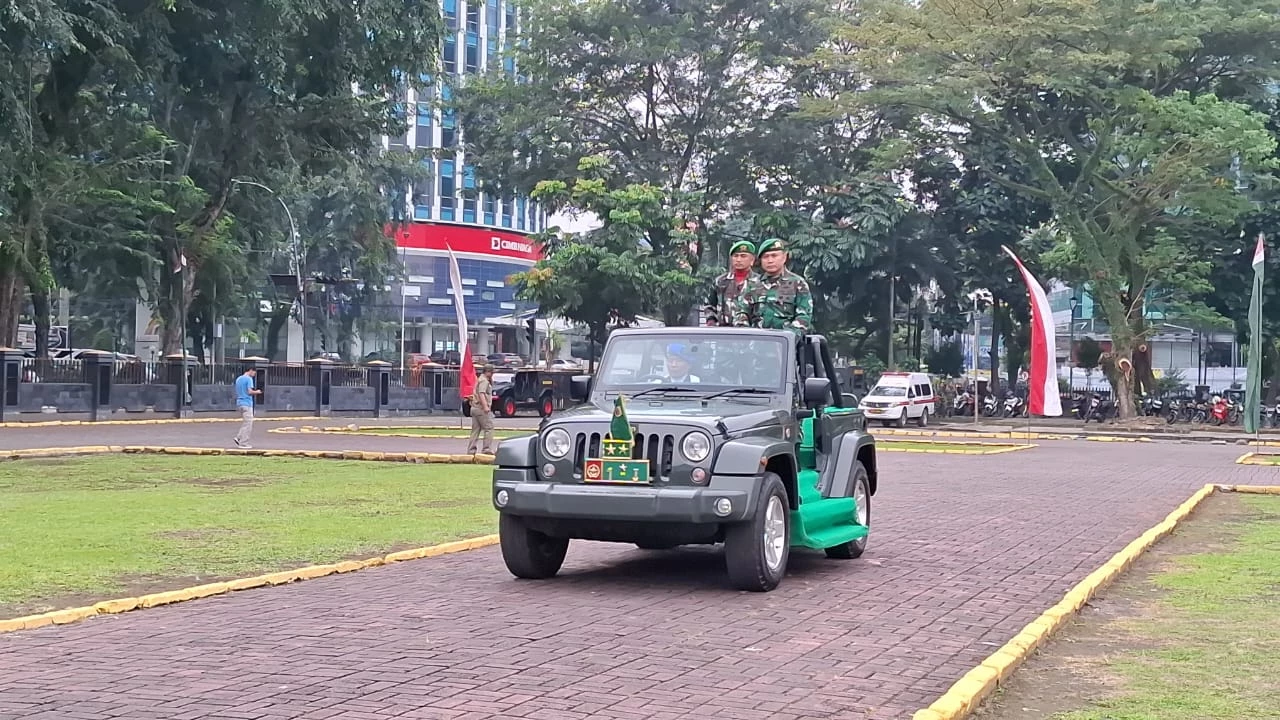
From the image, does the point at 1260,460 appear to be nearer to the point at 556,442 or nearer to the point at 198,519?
the point at 198,519

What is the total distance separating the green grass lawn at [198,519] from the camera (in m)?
9.71

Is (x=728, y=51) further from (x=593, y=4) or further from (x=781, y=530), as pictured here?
(x=781, y=530)

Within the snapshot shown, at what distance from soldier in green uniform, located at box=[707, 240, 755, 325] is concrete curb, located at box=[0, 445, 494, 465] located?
10999mm

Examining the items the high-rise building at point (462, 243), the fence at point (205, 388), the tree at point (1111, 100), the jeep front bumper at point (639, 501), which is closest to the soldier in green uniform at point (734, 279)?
the jeep front bumper at point (639, 501)

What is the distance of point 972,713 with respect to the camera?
5.99m

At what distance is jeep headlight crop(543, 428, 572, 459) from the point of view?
9.17m

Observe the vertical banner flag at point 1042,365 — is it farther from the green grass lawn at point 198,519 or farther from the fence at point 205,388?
the fence at point 205,388

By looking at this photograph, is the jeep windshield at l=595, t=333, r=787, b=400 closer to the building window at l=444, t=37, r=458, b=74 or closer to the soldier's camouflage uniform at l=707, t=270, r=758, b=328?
the soldier's camouflage uniform at l=707, t=270, r=758, b=328

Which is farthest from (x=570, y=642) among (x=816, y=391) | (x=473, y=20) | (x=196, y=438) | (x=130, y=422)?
(x=473, y=20)

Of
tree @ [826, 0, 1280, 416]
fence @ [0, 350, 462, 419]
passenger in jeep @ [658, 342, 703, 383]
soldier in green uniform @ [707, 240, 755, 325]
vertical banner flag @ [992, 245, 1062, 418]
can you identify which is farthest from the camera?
tree @ [826, 0, 1280, 416]

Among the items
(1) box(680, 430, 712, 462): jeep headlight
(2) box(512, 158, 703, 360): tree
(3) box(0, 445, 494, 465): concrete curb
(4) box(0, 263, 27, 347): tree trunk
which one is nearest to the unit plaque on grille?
(1) box(680, 430, 712, 462): jeep headlight

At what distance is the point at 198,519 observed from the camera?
13.2 meters

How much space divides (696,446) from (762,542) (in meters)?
0.75

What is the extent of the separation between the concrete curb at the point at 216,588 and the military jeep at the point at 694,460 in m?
1.33
